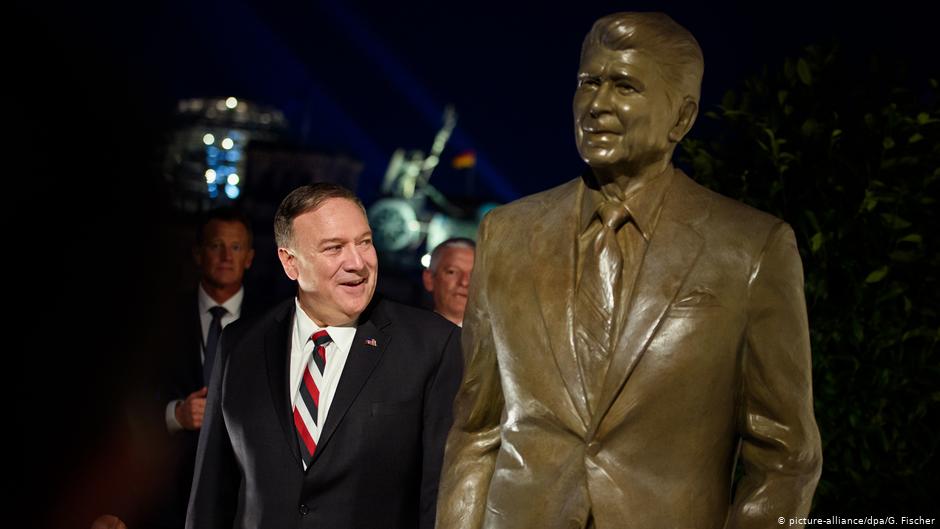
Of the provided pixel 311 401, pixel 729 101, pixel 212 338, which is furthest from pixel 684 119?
pixel 212 338

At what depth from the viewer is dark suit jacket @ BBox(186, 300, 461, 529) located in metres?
2.89

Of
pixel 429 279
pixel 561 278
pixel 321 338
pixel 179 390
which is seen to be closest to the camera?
pixel 561 278

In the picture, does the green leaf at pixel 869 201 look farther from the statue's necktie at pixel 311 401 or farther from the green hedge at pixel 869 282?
the statue's necktie at pixel 311 401

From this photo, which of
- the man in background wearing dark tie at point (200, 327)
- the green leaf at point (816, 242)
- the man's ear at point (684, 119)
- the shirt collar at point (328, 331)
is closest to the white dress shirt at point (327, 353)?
the shirt collar at point (328, 331)

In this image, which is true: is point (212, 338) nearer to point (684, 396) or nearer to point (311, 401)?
point (311, 401)

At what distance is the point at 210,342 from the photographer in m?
4.11

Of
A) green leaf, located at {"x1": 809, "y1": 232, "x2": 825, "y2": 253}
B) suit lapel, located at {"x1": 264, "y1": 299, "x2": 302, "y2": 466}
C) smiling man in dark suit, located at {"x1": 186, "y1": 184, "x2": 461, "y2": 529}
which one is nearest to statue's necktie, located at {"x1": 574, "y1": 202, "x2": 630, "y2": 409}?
smiling man in dark suit, located at {"x1": 186, "y1": 184, "x2": 461, "y2": 529}

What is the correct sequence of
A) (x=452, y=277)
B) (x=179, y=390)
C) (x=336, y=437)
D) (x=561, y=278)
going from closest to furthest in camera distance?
1. (x=561, y=278)
2. (x=336, y=437)
3. (x=179, y=390)
4. (x=452, y=277)

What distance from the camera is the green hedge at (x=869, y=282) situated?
364 cm

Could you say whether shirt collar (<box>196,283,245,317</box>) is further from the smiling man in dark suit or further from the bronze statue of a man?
the bronze statue of a man

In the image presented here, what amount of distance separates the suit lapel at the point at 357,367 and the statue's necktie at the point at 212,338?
1080 mm

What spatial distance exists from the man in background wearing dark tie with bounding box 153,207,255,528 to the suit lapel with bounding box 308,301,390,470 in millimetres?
1077

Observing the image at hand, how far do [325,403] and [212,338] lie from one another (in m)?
1.26

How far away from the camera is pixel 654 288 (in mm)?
2074
